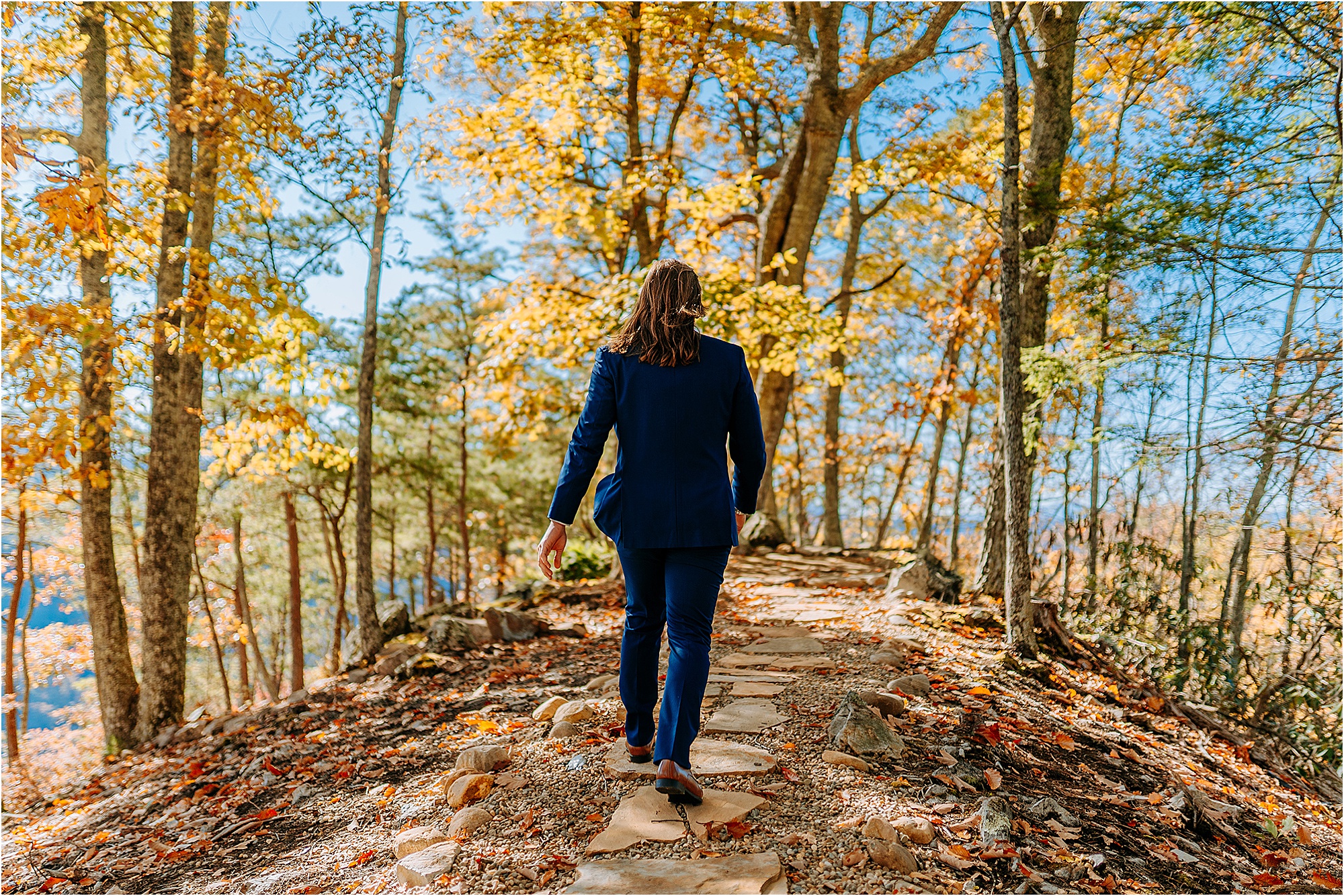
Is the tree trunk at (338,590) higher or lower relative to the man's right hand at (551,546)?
lower

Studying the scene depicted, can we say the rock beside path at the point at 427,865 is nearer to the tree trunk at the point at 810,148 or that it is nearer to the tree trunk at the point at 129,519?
the tree trunk at the point at 810,148

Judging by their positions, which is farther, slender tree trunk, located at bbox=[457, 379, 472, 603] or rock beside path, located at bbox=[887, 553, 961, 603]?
slender tree trunk, located at bbox=[457, 379, 472, 603]

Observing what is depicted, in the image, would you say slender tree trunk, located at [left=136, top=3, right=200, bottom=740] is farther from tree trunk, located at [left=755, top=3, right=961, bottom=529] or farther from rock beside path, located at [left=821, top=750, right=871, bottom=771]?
tree trunk, located at [left=755, top=3, right=961, bottom=529]

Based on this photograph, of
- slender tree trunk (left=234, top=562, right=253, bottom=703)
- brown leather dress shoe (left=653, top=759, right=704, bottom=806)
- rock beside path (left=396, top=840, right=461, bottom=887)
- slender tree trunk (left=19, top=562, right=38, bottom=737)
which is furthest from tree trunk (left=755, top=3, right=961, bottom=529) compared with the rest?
slender tree trunk (left=19, top=562, right=38, bottom=737)

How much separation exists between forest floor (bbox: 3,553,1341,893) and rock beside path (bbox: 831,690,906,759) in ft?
0.21

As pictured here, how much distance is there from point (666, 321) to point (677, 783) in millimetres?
1674

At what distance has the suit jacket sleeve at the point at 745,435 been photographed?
2.71 m

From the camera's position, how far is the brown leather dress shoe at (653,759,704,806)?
2.52 m

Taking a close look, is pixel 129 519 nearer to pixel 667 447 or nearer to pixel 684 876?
pixel 667 447

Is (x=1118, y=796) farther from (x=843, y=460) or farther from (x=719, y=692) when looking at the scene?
(x=843, y=460)

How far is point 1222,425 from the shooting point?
4734 mm

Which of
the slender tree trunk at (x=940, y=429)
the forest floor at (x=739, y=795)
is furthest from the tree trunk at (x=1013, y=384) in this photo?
the slender tree trunk at (x=940, y=429)

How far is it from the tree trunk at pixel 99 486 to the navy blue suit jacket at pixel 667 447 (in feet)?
18.7

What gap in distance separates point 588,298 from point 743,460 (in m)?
6.23
